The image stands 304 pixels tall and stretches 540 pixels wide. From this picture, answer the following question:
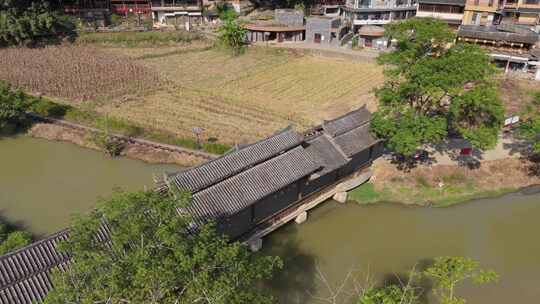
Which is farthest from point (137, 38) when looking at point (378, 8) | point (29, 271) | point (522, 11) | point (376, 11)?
point (522, 11)

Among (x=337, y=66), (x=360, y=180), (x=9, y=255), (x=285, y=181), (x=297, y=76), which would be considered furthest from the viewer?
(x=337, y=66)

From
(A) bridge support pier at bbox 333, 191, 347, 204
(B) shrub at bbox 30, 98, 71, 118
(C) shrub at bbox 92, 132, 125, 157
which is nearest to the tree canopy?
(A) bridge support pier at bbox 333, 191, 347, 204

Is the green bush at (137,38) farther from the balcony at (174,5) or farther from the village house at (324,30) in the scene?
the village house at (324,30)

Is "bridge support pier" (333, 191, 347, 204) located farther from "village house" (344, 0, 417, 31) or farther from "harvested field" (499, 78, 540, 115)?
"village house" (344, 0, 417, 31)

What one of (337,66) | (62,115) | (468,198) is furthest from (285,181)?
(337,66)

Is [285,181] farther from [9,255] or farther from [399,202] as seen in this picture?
[9,255]

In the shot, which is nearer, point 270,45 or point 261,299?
point 261,299

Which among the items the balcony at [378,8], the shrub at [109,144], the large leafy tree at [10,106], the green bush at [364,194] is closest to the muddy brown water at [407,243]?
the green bush at [364,194]
